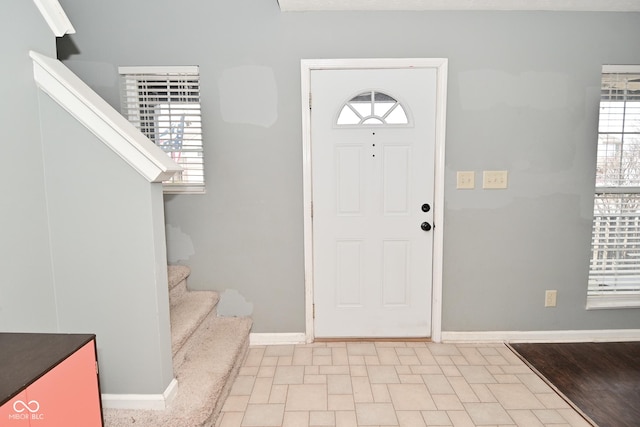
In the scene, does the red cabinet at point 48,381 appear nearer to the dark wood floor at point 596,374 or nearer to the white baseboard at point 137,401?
the white baseboard at point 137,401

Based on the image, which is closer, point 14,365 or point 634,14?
point 14,365

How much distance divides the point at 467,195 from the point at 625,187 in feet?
4.03

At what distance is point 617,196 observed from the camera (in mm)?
2787

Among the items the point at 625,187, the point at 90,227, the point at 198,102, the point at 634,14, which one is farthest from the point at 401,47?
the point at 90,227

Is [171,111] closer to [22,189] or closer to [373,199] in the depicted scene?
[22,189]

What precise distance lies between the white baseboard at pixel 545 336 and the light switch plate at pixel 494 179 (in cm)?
114

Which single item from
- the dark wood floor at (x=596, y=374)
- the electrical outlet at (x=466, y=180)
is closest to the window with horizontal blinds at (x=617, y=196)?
the dark wood floor at (x=596, y=374)

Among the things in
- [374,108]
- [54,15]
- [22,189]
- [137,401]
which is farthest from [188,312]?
[374,108]

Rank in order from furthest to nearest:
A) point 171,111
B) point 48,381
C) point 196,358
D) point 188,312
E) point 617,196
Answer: point 617,196 → point 171,111 → point 188,312 → point 196,358 → point 48,381

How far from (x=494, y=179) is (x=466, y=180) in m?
0.21

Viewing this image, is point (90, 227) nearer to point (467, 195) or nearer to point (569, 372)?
point (467, 195)

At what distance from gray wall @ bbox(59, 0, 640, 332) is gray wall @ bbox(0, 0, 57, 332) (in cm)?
105

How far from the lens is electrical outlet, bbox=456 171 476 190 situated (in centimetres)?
269

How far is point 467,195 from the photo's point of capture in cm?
271
